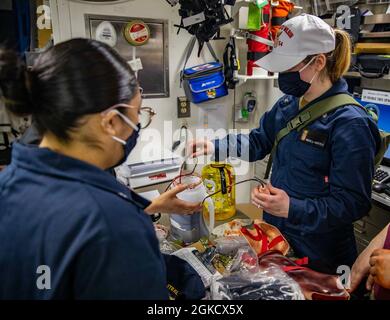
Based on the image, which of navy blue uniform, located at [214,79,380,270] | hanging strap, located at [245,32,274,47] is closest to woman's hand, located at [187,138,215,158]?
navy blue uniform, located at [214,79,380,270]

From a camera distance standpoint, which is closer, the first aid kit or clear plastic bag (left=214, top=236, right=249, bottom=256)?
clear plastic bag (left=214, top=236, right=249, bottom=256)

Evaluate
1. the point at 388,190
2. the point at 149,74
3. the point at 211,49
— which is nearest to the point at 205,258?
the point at 388,190

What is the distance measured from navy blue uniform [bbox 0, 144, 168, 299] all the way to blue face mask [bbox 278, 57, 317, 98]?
97 centimetres

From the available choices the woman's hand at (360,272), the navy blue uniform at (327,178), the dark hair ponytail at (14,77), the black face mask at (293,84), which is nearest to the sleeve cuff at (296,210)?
the navy blue uniform at (327,178)

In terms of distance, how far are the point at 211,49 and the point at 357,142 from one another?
155 centimetres

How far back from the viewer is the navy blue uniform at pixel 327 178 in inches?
44.1

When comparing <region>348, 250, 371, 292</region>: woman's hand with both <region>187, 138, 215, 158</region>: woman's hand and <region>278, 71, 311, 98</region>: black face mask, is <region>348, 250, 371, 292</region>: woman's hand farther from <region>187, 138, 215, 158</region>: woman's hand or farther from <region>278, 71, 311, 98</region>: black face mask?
<region>187, 138, 215, 158</region>: woman's hand

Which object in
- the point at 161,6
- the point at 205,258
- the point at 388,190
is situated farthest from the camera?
the point at 161,6

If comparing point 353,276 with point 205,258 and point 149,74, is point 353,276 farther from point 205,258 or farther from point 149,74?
point 149,74

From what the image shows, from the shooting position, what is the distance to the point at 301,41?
1228mm

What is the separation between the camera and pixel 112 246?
530 millimetres

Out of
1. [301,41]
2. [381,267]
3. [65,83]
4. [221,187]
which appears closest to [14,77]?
[65,83]

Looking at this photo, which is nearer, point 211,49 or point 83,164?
point 83,164

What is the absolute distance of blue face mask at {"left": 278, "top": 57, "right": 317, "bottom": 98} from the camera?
129 cm
